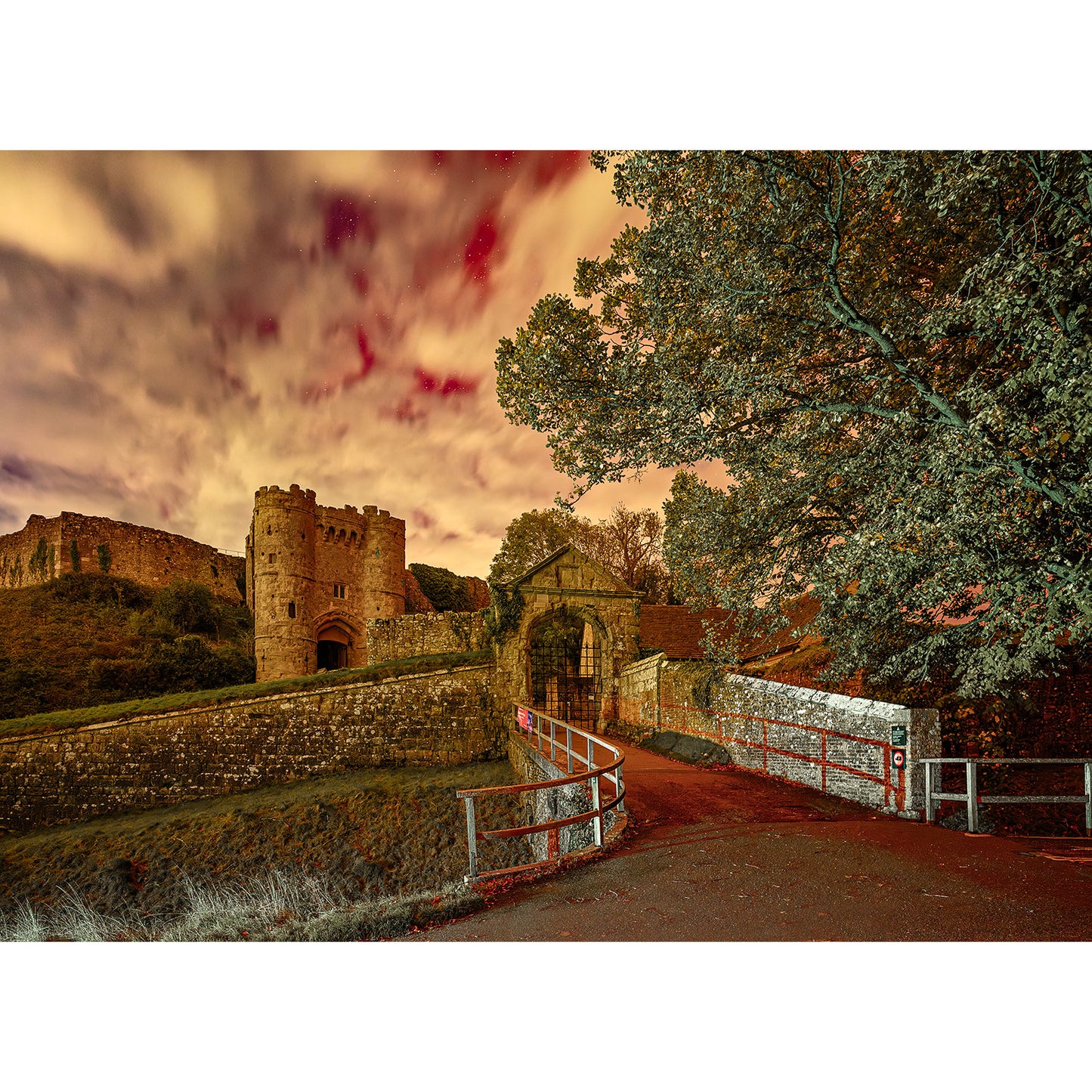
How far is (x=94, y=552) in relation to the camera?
18.2 meters

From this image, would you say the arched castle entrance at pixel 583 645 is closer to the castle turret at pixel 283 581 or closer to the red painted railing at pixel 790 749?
the red painted railing at pixel 790 749

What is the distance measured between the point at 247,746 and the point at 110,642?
7.27 metres

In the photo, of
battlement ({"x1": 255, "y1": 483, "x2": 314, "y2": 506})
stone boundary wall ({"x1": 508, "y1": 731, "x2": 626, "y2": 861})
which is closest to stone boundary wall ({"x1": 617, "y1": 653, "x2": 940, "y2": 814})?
stone boundary wall ({"x1": 508, "y1": 731, "x2": 626, "y2": 861})

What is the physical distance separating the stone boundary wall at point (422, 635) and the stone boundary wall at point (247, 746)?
320 cm

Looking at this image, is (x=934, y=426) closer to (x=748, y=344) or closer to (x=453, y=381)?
(x=748, y=344)

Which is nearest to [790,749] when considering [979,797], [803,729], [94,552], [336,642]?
[803,729]

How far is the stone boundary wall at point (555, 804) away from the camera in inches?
215

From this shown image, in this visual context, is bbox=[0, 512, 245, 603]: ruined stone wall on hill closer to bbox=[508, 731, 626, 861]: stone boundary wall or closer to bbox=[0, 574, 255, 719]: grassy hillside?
bbox=[0, 574, 255, 719]: grassy hillside

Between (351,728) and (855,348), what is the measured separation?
10.7 metres

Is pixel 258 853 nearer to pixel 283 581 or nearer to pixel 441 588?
pixel 283 581

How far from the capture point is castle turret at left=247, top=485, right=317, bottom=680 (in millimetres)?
17047

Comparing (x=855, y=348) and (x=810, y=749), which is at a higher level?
(x=855, y=348)

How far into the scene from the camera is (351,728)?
11.1 meters

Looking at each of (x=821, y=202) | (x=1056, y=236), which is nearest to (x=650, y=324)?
(x=821, y=202)
